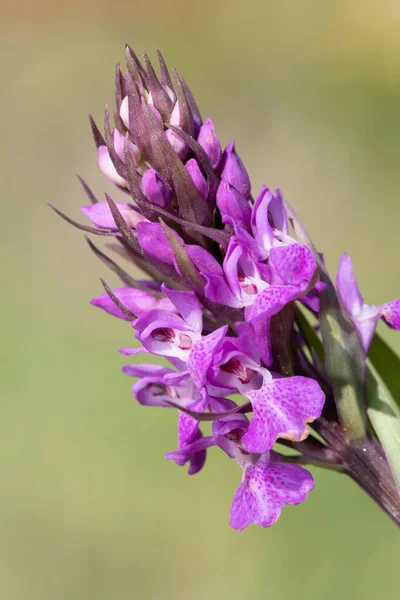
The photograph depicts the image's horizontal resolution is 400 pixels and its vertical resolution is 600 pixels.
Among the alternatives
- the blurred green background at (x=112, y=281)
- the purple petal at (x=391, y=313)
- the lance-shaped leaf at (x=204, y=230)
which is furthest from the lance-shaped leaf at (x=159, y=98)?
the blurred green background at (x=112, y=281)

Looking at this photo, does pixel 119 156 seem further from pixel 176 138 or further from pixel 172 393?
pixel 172 393

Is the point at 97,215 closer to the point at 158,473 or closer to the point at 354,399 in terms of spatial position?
the point at 354,399

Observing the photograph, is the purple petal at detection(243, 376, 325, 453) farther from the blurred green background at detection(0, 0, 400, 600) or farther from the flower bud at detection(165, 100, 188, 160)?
the blurred green background at detection(0, 0, 400, 600)

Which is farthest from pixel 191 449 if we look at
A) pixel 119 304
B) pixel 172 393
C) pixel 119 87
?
pixel 119 87

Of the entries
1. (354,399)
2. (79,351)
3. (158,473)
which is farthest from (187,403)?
(79,351)

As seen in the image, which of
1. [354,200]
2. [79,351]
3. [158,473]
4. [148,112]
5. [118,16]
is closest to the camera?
[148,112]
